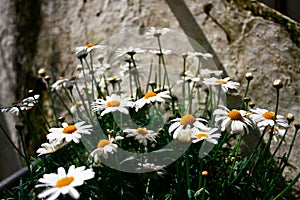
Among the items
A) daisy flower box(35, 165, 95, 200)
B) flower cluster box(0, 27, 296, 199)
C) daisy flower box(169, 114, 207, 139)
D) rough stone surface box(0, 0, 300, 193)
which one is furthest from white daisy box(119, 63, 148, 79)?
daisy flower box(35, 165, 95, 200)

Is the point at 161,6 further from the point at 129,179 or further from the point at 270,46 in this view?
the point at 129,179

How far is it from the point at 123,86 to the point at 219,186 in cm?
84

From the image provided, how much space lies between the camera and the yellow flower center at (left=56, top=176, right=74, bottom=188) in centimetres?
75

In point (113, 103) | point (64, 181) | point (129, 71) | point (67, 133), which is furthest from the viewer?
point (129, 71)

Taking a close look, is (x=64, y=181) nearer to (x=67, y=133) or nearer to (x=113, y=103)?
(x=67, y=133)

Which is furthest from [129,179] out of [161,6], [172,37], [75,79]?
[161,6]

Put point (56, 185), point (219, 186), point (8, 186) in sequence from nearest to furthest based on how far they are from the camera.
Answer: point (56, 185) → point (219, 186) → point (8, 186)

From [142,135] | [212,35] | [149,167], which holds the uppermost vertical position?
[212,35]

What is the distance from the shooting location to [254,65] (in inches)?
64.3

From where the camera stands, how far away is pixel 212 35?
5.60 ft

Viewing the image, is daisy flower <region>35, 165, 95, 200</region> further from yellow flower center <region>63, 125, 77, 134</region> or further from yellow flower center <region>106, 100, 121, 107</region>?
yellow flower center <region>106, 100, 121, 107</region>

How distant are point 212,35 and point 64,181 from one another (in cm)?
112

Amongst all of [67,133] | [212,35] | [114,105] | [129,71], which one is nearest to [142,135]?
[114,105]

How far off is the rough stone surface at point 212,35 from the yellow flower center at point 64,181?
3.34ft
